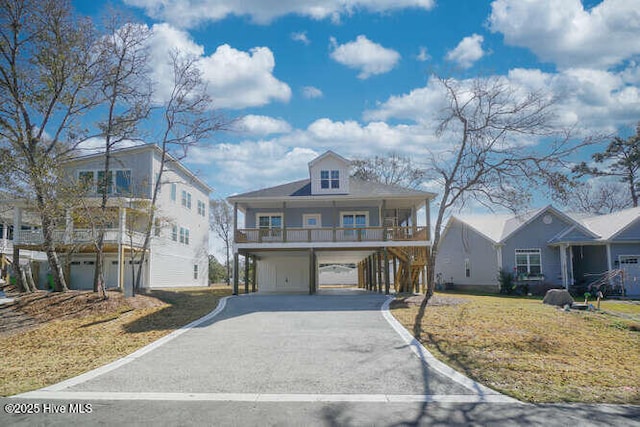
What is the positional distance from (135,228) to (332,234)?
34.0 feet

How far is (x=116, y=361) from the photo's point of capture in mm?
9109

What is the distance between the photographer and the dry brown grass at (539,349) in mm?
7508

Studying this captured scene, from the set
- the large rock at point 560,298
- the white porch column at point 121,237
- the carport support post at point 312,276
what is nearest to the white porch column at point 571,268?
the large rock at point 560,298

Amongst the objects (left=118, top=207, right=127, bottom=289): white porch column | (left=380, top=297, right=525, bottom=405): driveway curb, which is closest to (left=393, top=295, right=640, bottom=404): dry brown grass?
(left=380, top=297, right=525, bottom=405): driveway curb

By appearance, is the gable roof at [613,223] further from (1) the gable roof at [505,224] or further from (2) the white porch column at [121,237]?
(2) the white porch column at [121,237]

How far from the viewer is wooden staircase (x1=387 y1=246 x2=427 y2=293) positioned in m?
22.6

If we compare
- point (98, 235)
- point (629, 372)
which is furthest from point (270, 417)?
point (98, 235)

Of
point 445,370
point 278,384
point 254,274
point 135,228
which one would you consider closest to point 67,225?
point 135,228

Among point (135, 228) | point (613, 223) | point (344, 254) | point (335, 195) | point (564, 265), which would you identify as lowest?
point (564, 265)

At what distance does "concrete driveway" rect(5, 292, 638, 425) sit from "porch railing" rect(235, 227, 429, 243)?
34.7 feet

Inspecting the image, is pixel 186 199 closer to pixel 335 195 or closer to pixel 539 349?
pixel 335 195

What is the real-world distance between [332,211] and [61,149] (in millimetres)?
13217

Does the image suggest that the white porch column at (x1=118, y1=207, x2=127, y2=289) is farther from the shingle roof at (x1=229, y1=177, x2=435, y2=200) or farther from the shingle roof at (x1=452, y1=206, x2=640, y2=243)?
the shingle roof at (x1=452, y1=206, x2=640, y2=243)

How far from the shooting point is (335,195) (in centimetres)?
2375
